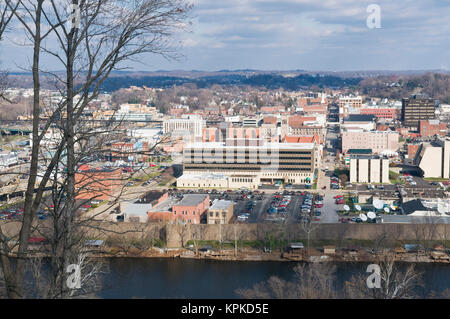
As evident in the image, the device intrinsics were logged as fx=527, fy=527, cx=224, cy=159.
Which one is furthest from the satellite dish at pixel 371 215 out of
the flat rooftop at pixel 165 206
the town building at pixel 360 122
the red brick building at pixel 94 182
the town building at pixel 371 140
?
the town building at pixel 360 122

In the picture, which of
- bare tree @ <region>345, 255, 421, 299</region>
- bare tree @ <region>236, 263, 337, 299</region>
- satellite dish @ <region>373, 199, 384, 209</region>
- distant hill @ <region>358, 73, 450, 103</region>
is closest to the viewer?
bare tree @ <region>345, 255, 421, 299</region>

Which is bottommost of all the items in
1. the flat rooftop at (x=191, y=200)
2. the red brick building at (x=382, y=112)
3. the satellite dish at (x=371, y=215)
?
the satellite dish at (x=371, y=215)

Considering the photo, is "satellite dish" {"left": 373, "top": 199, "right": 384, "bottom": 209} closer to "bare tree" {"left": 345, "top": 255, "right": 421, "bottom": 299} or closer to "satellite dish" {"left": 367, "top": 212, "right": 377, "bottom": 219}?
"satellite dish" {"left": 367, "top": 212, "right": 377, "bottom": 219}

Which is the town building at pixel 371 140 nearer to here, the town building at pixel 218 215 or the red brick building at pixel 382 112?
the red brick building at pixel 382 112

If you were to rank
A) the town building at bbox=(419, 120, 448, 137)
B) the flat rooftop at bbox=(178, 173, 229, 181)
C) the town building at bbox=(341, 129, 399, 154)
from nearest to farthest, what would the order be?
the flat rooftop at bbox=(178, 173, 229, 181) → the town building at bbox=(341, 129, 399, 154) → the town building at bbox=(419, 120, 448, 137)

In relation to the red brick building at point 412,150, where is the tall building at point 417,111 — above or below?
above

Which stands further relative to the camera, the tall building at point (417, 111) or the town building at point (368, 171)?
the tall building at point (417, 111)

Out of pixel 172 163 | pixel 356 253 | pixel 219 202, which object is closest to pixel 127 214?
pixel 219 202

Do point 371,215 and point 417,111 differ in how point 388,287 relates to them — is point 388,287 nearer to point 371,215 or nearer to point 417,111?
point 371,215

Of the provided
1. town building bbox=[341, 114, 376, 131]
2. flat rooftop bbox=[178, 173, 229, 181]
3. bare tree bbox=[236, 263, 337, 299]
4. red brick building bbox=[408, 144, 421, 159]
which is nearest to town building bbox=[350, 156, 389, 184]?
flat rooftop bbox=[178, 173, 229, 181]
